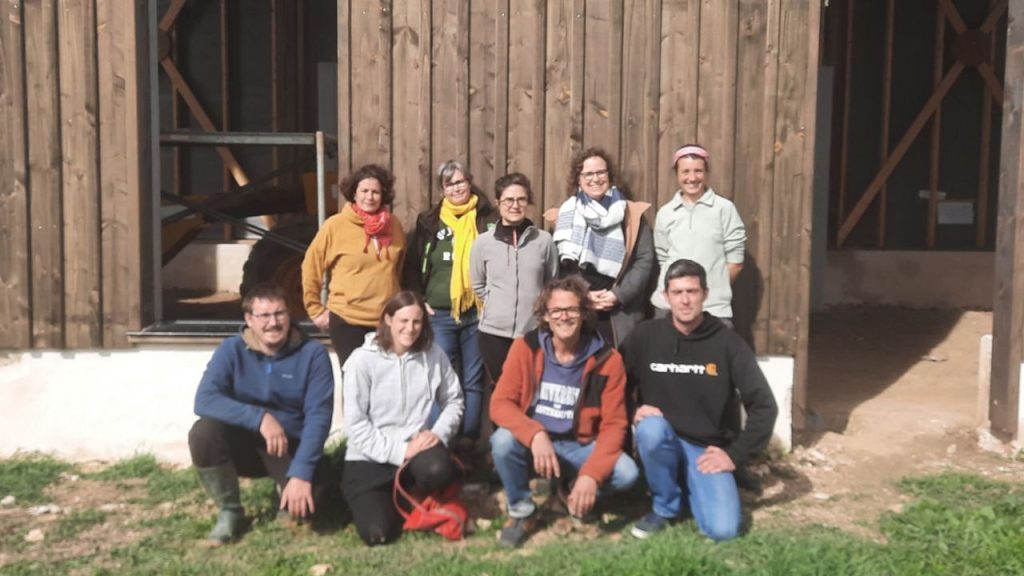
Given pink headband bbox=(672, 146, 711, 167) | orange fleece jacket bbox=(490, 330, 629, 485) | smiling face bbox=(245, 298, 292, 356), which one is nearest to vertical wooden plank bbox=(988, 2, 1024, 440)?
pink headband bbox=(672, 146, 711, 167)

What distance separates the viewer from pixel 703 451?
4309 mm

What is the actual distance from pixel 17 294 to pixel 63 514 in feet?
4.62

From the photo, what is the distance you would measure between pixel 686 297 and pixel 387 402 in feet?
4.56

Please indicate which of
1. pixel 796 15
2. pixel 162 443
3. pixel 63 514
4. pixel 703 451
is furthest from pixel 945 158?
pixel 63 514

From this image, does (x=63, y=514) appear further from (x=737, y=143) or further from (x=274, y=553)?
(x=737, y=143)

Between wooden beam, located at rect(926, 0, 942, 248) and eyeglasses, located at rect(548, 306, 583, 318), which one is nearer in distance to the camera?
eyeglasses, located at rect(548, 306, 583, 318)

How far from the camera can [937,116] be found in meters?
10.2

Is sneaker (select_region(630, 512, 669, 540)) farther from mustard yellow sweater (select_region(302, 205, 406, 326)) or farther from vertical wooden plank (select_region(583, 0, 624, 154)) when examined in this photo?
vertical wooden plank (select_region(583, 0, 624, 154))

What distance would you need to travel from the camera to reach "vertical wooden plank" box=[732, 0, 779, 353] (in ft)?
17.3

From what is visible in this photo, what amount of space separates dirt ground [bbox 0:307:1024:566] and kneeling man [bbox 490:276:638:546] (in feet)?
0.86

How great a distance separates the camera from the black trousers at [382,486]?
13.4ft

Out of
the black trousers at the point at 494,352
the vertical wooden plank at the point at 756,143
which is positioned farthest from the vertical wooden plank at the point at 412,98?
the vertical wooden plank at the point at 756,143

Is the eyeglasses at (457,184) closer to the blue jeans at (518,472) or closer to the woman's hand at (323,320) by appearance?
the woman's hand at (323,320)

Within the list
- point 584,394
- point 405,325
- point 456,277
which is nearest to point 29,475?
point 405,325
